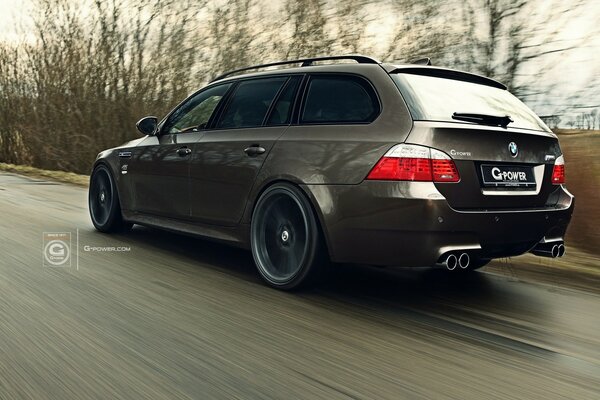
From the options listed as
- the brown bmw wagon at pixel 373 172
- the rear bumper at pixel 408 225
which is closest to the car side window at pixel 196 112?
the brown bmw wagon at pixel 373 172

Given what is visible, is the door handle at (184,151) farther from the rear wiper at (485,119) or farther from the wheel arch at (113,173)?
the rear wiper at (485,119)

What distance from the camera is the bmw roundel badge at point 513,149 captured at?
174 inches

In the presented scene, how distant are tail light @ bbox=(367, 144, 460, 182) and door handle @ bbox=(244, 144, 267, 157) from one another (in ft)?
4.12

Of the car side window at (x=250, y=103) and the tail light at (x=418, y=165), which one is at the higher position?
the car side window at (x=250, y=103)

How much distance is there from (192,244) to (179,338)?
320cm

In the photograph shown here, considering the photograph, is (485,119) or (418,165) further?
(485,119)

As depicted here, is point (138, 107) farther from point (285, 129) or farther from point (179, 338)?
point (179, 338)

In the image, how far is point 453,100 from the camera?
14.9 feet

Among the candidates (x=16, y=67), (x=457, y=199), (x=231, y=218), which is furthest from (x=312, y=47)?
(x=16, y=67)

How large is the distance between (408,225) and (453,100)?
102 centimetres

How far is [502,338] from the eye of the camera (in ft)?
12.5

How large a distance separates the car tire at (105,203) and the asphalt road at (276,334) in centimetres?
126

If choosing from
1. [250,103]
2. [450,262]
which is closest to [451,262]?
[450,262]

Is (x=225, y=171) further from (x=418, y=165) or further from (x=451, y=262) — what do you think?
(x=451, y=262)
